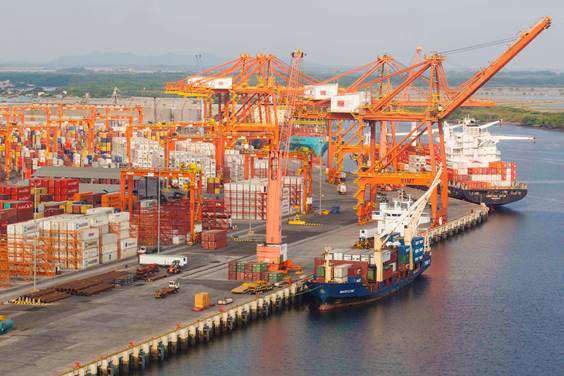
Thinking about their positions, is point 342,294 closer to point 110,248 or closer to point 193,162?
point 110,248

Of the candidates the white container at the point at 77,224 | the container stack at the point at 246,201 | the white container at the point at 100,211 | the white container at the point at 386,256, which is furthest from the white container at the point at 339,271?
the container stack at the point at 246,201

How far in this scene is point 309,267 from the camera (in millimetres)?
50844

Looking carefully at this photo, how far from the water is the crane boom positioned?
432 inches

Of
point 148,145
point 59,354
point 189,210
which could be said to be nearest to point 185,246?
point 189,210

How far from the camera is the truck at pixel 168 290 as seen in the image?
43500 millimetres

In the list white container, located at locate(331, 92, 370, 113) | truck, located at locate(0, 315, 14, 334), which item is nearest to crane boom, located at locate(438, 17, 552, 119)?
white container, located at locate(331, 92, 370, 113)

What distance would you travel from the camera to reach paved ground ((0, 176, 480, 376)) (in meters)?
34.6

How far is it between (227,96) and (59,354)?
58920mm

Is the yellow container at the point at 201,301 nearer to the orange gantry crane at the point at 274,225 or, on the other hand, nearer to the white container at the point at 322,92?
the orange gantry crane at the point at 274,225

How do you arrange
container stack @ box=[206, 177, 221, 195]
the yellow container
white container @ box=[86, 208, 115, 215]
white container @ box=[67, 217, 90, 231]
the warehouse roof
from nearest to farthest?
1. the yellow container
2. white container @ box=[67, 217, 90, 231]
3. white container @ box=[86, 208, 115, 215]
4. the warehouse roof
5. container stack @ box=[206, 177, 221, 195]

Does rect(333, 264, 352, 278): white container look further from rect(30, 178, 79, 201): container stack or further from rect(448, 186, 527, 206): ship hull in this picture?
rect(448, 186, 527, 206): ship hull

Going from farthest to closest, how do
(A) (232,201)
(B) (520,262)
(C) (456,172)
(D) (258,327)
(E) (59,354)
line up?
(C) (456,172) < (A) (232,201) < (B) (520,262) < (D) (258,327) < (E) (59,354)

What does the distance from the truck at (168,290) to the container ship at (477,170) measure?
4136 cm

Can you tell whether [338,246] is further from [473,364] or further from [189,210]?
[473,364]
